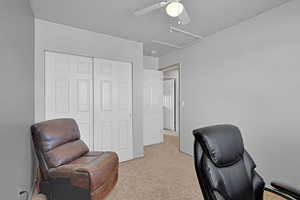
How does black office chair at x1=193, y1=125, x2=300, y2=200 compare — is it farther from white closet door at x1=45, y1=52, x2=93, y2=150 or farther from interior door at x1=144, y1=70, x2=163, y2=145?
interior door at x1=144, y1=70, x2=163, y2=145

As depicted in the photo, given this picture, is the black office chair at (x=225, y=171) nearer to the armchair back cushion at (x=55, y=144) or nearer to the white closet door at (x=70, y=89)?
the armchair back cushion at (x=55, y=144)

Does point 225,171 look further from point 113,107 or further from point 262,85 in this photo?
point 113,107

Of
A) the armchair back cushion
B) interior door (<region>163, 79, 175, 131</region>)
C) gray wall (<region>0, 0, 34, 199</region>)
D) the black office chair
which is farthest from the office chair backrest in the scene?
interior door (<region>163, 79, 175, 131</region>)

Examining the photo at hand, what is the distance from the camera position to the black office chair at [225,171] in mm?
1115

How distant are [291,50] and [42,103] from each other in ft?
11.9

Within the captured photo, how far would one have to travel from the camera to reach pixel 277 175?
2.14 metres

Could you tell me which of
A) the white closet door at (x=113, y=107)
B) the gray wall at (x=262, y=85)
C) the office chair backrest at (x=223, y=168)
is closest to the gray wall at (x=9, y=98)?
the office chair backrest at (x=223, y=168)

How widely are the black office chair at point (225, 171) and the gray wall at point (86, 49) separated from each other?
249cm

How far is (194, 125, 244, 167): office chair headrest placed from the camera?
3.88 ft

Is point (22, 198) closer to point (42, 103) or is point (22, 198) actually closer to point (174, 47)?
point (42, 103)

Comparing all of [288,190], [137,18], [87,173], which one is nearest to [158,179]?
[87,173]

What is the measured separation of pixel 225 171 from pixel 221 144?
0.20 m

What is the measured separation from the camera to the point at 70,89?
2826 mm

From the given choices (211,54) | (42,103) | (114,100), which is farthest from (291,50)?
(42,103)
